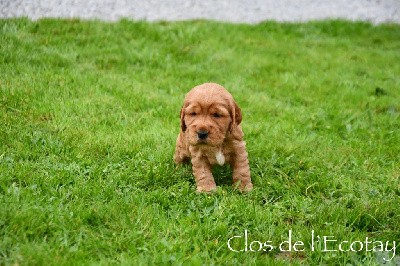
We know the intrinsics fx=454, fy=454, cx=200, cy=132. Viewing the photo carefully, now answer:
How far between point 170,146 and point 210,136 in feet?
4.37

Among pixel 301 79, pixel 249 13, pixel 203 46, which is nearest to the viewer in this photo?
pixel 301 79

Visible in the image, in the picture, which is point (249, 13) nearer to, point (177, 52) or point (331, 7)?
point (331, 7)

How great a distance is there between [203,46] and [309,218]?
5.81 meters

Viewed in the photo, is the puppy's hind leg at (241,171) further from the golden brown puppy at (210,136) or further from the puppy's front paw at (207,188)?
the puppy's front paw at (207,188)

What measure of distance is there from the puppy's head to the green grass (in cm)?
60

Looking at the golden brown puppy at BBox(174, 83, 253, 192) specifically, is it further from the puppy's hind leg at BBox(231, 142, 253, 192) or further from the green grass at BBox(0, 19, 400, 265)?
the green grass at BBox(0, 19, 400, 265)

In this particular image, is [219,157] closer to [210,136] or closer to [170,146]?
[210,136]

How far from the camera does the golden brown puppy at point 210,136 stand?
4156 millimetres

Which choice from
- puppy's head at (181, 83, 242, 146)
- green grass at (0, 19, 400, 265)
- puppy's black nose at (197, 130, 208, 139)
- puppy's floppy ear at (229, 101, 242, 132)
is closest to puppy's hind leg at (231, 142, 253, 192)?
green grass at (0, 19, 400, 265)

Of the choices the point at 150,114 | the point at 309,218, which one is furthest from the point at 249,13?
the point at 309,218

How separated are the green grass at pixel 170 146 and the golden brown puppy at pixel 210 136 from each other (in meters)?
0.17

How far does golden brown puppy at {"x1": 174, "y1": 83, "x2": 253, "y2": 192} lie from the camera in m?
4.16

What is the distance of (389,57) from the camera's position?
33.3ft

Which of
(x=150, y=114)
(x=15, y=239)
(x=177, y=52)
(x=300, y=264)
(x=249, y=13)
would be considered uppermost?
(x=249, y=13)
